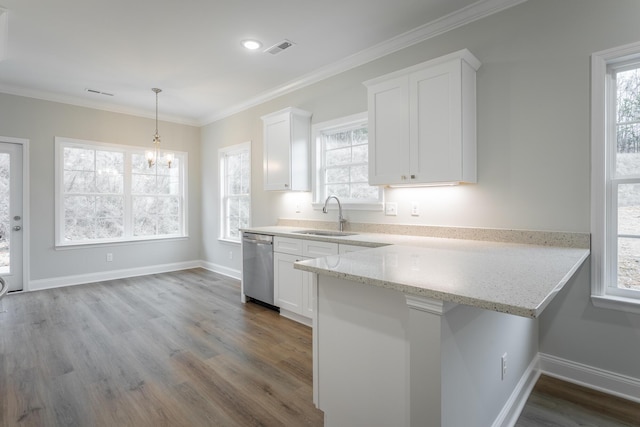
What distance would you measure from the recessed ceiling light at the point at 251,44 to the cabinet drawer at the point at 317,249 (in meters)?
2.04

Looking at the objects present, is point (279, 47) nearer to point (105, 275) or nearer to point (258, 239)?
point (258, 239)

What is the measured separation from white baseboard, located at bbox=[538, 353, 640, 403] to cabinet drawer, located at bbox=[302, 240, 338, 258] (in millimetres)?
1775

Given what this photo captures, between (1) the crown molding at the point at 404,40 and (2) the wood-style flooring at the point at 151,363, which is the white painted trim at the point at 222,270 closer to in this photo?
(2) the wood-style flooring at the point at 151,363

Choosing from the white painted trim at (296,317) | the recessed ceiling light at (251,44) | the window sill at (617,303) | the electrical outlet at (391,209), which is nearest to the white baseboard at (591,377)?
the window sill at (617,303)

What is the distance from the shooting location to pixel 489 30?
8.34 feet

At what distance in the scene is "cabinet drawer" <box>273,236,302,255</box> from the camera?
3.29 m

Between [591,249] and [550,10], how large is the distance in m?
1.70

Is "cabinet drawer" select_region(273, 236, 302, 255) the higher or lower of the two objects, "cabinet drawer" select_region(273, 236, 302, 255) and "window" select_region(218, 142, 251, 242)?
the lower

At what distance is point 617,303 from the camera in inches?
81.4

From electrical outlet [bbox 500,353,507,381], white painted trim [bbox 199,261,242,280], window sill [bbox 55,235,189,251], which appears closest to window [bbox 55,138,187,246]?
window sill [bbox 55,235,189,251]

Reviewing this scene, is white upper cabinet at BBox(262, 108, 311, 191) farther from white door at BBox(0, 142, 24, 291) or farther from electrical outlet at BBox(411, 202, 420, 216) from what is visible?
white door at BBox(0, 142, 24, 291)

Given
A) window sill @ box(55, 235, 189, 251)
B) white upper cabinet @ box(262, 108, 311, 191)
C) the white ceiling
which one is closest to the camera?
the white ceiling

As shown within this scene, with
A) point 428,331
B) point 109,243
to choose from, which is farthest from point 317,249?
point 109,243

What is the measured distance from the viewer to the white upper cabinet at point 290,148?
3.89 meters
